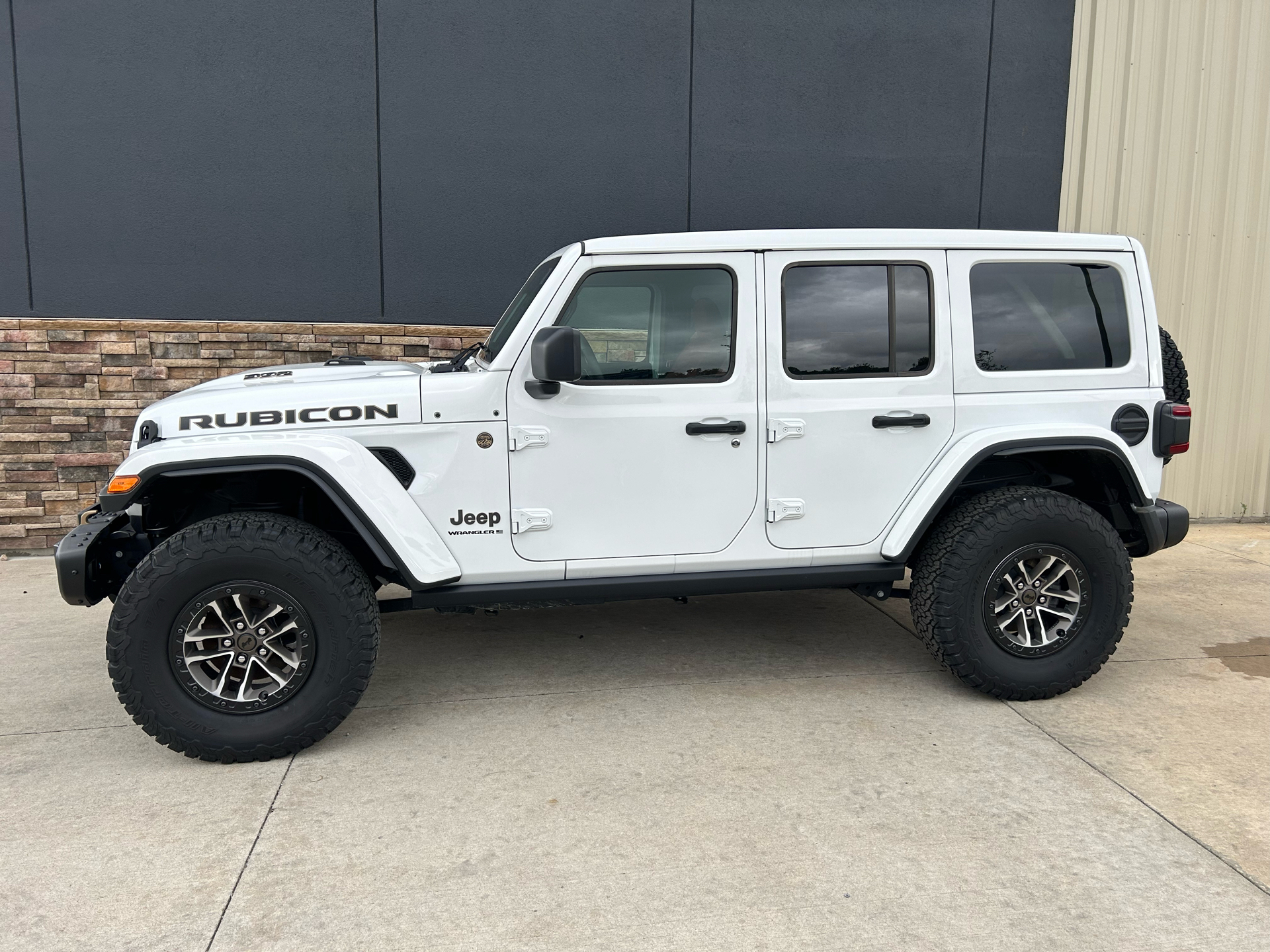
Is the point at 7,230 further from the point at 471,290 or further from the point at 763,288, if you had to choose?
the point at 763,288

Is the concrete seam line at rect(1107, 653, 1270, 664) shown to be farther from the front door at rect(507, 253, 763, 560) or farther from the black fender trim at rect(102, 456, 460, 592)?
the black fender trim at rect(102, 456, 460, 592)

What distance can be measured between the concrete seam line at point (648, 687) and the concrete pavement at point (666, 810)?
0.06ft

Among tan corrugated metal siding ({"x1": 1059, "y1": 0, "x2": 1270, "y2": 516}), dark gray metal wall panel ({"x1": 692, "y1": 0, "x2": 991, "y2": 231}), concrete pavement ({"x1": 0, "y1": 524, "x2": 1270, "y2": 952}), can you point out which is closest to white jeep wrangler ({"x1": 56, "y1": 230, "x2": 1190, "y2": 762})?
concrete pavement ({"x1": 0, "y1": 524, "x2": 1270, "y2": 952})

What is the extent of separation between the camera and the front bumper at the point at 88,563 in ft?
10.3

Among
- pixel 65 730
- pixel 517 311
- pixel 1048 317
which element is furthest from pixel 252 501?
pixel 1048 317

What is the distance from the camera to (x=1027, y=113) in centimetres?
701

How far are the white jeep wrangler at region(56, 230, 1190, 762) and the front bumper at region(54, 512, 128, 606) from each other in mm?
12

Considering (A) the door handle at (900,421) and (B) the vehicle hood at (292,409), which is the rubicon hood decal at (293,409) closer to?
(B) the vehicle hood at (292,409)

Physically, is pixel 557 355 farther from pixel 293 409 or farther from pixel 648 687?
pixel 648 687

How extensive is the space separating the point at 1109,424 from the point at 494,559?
2.73 m

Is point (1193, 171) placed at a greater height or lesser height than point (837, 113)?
lesser

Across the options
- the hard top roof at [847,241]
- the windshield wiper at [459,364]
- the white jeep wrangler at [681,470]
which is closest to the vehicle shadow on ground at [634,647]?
the white jeep wrangler at [681,470]

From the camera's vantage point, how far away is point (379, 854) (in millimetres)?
2602

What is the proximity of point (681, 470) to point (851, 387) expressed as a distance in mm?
813
